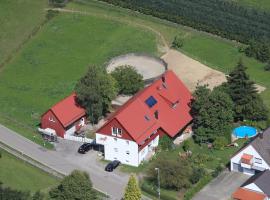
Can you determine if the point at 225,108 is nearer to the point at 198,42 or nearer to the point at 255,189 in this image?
the point at 255,189

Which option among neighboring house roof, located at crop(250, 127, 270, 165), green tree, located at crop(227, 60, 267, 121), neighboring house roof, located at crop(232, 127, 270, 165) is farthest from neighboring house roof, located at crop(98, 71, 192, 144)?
neighboring house roof, located at crop(250, 127, 270, 165)

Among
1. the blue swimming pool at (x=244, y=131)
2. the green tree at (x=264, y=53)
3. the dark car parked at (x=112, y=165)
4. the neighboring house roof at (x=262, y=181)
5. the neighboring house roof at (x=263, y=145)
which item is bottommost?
the dark car parked at (x=112, y=165)

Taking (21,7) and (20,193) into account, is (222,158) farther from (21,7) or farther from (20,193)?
(21,7)

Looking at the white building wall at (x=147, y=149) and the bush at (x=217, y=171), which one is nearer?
the bush at (x=217, y=171)

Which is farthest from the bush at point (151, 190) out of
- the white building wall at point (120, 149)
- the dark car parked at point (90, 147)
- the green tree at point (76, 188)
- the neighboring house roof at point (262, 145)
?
the neighboring house roof at point (262, 145)

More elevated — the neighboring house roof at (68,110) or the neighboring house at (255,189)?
the neighboring house at (255,189)

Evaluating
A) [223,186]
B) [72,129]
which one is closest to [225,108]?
[223,186]

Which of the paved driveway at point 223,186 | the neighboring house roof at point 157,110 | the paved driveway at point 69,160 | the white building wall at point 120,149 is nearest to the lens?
the paved driveway at point 223,186

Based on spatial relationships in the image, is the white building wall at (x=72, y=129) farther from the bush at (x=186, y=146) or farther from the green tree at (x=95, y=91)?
the bush at (x=186, y=146)
